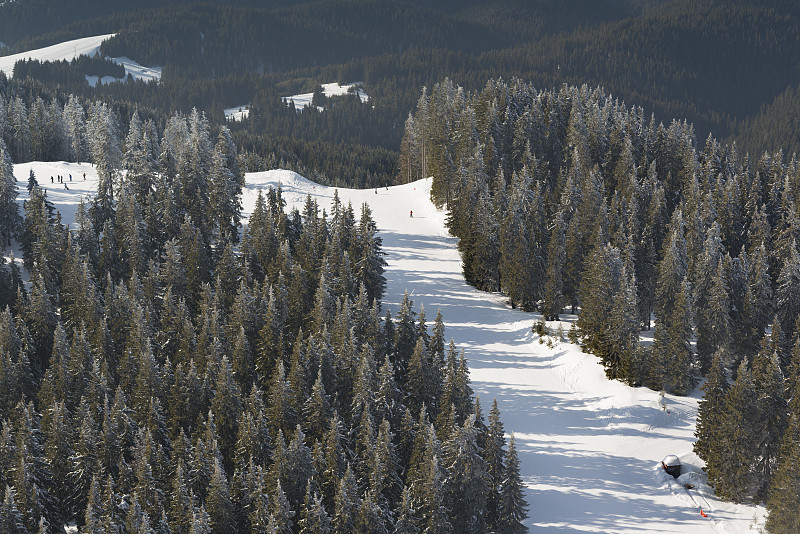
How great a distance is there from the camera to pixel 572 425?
57.0m

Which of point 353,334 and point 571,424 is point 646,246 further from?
point 353,334

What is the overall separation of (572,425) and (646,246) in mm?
25395

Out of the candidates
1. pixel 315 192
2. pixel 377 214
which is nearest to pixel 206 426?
pixel 377 214

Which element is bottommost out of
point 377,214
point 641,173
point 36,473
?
point 36,473

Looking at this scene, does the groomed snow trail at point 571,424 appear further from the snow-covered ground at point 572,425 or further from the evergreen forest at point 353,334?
the evergreen forest at point 353,334

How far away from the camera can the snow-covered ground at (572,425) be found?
47188 millimetres

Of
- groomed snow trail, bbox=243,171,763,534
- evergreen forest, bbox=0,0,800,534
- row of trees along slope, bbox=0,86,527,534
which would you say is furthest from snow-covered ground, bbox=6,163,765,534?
row of trees along slope, bbox=0,86,527,534

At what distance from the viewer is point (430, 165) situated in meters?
113

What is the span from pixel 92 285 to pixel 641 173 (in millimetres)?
62542

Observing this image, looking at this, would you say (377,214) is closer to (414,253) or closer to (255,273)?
(414,253)

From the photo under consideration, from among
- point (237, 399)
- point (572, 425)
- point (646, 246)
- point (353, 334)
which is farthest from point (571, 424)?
point (646, 246)

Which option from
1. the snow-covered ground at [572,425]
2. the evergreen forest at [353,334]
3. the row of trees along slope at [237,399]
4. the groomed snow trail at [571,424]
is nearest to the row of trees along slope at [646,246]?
the evergreen forest at [353,334]

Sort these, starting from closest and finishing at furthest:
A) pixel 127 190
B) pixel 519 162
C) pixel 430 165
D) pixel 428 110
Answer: pixel 127 190 → pixel 519 162 → pixel 430 165 → pixel 428 110

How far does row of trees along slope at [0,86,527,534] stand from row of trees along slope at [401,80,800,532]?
14.4 metres
